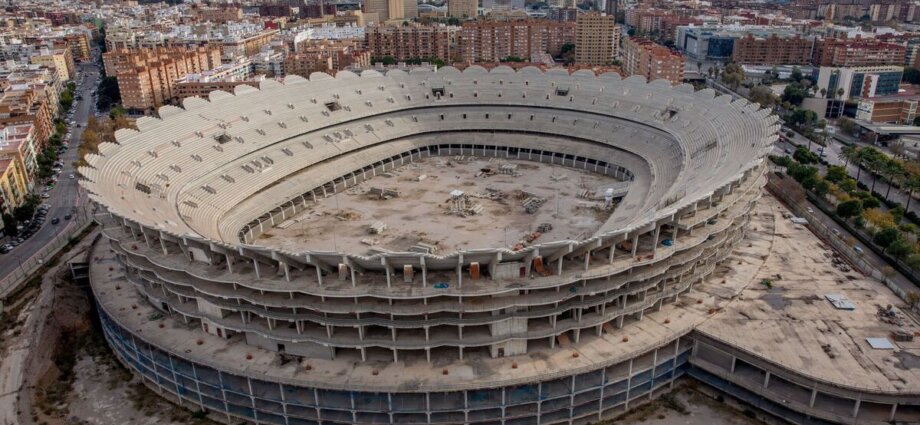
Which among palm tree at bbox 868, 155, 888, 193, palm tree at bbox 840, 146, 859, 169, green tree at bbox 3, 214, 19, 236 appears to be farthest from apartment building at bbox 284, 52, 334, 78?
palm tree at bbox 868, 155, 888, 193

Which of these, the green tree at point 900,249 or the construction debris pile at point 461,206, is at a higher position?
the construction debris pile at point 461,206

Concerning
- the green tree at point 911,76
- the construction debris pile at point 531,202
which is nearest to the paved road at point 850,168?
the construction debris pile at point 531,202

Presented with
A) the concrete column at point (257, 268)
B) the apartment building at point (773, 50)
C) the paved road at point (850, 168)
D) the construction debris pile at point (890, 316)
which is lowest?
the paved road at point (850, 168)

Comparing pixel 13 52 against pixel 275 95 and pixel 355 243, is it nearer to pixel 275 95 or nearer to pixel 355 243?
pixel 275 95

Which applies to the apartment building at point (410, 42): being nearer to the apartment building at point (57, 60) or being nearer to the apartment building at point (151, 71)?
the apartment building at point (151, 71)

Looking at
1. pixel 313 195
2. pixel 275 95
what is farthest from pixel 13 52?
pixel 313 195

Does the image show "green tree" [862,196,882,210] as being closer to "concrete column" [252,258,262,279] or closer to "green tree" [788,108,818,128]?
"green tree" [788,108,818,128]
